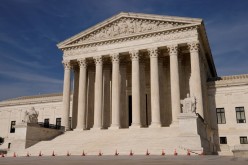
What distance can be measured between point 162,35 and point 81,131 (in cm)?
1807

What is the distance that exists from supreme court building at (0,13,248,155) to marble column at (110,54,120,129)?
14 centimetres

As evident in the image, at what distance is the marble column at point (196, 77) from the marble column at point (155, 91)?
185 inches

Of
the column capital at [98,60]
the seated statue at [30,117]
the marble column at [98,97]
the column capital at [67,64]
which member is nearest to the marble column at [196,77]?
the marble column at [98,97]

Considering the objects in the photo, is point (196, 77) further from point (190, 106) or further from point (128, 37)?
point (128, 37)

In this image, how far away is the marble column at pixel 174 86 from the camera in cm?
3650

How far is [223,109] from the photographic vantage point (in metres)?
42.3

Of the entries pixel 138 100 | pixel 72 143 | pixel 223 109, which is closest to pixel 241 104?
pixel 223 109

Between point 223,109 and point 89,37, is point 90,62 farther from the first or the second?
point 223,109

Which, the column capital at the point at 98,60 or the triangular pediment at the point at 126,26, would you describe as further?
the column capital at the point at 98,60

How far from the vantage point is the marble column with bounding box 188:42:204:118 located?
1403 inches

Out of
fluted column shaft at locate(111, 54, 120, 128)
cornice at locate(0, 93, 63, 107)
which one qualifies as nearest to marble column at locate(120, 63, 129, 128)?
fluted column shaft at locate(111, 54, 120, 128)

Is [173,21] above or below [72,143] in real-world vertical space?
above

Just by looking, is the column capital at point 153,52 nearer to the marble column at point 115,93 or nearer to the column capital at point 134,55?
the column capital at point 134,55

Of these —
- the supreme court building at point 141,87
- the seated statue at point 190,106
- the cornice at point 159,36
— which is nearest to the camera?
the seated statue at point 190,106
